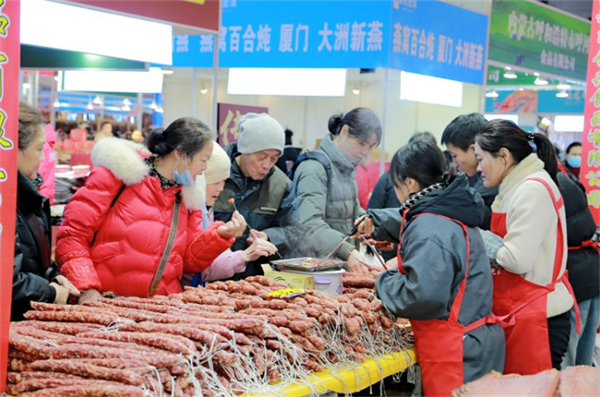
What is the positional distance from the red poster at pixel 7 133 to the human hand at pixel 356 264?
7.41ft

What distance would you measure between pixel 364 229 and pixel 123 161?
1253 millimetres

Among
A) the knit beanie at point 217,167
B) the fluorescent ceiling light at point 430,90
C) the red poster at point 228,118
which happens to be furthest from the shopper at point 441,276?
the fluorescent ceiling light at point 430,90

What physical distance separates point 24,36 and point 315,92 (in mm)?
3229

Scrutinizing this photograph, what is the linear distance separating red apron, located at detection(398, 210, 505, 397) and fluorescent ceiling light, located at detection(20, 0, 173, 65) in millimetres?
2966

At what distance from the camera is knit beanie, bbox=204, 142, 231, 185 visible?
378cm

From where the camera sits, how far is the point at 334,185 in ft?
13.9

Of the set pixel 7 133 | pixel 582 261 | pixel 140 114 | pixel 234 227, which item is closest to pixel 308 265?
pixel 234 227

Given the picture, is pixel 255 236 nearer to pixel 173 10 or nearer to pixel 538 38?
pixel 173 10

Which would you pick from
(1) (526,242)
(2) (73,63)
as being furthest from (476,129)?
(2) (73,63)

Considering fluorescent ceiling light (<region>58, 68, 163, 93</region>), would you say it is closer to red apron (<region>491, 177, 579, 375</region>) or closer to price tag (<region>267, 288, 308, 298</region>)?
red apron (<region>491, 177, 579, 375</region>)

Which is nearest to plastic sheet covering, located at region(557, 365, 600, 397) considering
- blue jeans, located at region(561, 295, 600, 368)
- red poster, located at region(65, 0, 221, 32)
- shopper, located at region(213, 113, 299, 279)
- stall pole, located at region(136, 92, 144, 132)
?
shopper, located at region(213, 113, 299, 279)

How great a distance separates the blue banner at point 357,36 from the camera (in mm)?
7098

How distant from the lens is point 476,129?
4.18 metres

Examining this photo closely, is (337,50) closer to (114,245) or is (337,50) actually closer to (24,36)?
(24,36)
